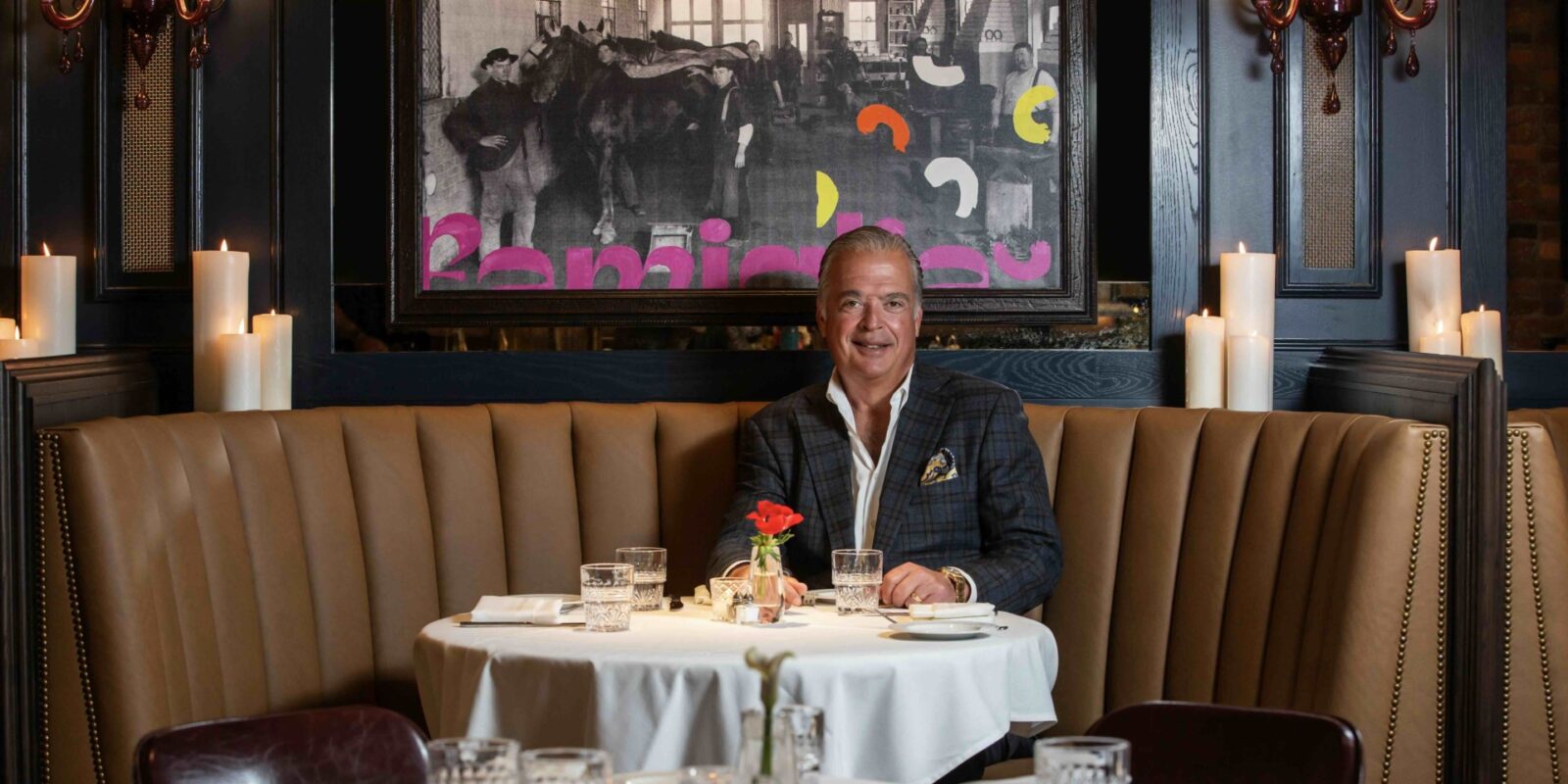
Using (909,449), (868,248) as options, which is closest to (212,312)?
(868,248)

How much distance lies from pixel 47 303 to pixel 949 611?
2158mm

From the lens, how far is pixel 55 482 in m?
→ 2.67

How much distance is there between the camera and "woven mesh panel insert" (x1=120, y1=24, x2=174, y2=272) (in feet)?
12.1

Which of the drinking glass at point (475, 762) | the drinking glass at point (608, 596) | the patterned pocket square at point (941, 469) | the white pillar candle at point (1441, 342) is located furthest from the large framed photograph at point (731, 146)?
the drinking glass at point (475, 762)

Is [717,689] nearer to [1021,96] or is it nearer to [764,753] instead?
[764,753]

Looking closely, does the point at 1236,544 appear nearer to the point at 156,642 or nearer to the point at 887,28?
the point at 887,28

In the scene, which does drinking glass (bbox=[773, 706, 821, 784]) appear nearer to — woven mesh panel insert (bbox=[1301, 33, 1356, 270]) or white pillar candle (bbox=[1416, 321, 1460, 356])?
white pillar candle (bbox=[1416, 321, 1460, 356])

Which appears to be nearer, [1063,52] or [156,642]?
[156,642]

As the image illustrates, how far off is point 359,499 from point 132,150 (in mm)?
1068

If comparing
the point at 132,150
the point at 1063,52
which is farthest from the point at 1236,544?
the point at 132,150

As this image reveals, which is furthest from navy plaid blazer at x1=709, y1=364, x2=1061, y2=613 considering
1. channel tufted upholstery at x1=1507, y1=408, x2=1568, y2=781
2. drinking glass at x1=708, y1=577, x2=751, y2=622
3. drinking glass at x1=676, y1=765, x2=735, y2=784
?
drinking glass at x1=676, y1=765, x2=735, y2=784

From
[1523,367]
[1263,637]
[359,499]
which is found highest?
[1523,367]

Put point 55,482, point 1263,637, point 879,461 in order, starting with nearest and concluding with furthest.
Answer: point 55,482 < point 1263,637 < point 879,461

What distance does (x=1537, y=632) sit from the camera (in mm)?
2949
